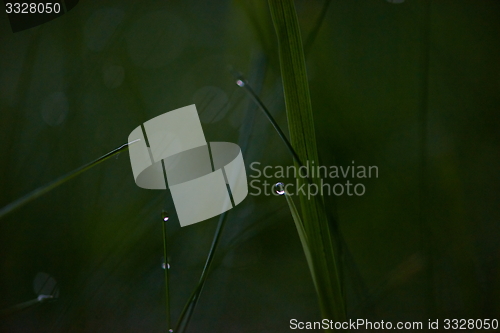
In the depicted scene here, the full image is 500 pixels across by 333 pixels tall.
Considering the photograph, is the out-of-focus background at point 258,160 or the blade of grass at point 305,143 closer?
the blade of grass at point 305,143

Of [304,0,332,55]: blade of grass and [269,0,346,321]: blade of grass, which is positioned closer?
[269,0,346,321]: blade of grass

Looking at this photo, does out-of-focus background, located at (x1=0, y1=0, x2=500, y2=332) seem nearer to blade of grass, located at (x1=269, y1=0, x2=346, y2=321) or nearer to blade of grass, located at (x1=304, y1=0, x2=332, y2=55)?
blade of grass, located at (x1=304, y1=0, x2=332, y2=55)

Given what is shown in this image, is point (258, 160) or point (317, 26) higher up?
point (317, 26)

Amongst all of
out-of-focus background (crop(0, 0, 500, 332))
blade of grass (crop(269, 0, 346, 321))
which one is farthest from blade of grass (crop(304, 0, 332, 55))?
blade of grass (crop(269, 0, 346, 321))

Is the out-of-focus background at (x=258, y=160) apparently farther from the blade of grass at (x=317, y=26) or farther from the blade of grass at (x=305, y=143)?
the blade of grass at (x=305, y=143)

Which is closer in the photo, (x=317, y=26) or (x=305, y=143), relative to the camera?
(x=305, y=143)

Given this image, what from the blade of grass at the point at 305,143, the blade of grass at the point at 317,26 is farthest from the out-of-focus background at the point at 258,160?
the blade of grass at the point at 305,143
